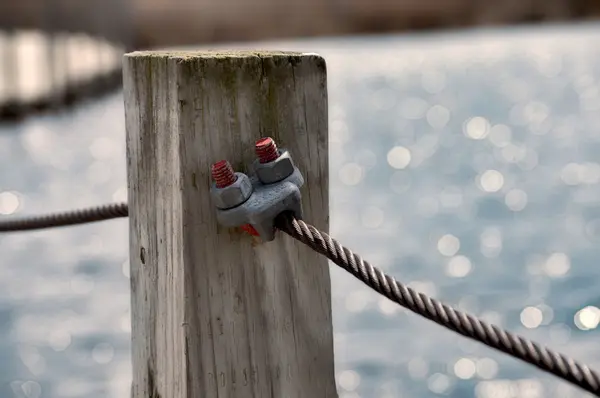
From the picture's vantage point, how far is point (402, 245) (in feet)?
31.5

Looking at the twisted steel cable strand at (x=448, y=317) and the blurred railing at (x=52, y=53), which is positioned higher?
the blurred railing at (x=52, y=53)

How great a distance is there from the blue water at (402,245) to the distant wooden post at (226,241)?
161 inches

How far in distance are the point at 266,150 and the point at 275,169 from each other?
34mm

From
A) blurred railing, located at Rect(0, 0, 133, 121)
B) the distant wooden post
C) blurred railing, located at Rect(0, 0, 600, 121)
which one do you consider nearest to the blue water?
blurred railing, located at Rect(0, 0, 133, 121)

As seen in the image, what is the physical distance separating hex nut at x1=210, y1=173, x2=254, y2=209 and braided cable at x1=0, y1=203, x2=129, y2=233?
0.64 metres

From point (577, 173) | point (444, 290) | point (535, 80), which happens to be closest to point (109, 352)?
point (444, 290)

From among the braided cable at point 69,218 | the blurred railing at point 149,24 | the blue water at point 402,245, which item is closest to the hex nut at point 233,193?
the braided cable at point 69,218

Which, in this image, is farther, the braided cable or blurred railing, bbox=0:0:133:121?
blurred railing, bbox=0:0:133:121

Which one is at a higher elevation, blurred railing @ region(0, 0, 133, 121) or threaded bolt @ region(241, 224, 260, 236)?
→ blurred railing @ region(0, 0, 133, 121)

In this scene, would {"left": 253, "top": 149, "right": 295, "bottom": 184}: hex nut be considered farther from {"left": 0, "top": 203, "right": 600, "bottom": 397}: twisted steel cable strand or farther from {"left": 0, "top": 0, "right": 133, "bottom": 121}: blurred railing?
{"left": 0, "top": 0, "right": 133, "bottom": 121}: blurred railing

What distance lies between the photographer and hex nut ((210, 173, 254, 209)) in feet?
5.13

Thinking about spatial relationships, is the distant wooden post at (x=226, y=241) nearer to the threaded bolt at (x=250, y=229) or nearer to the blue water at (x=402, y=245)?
the threaded bolt at (x=250, y=229)

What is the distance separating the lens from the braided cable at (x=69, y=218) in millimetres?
2240

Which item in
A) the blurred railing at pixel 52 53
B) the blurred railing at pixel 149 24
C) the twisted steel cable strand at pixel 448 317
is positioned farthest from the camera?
the blurred railing at pixel 149 24
